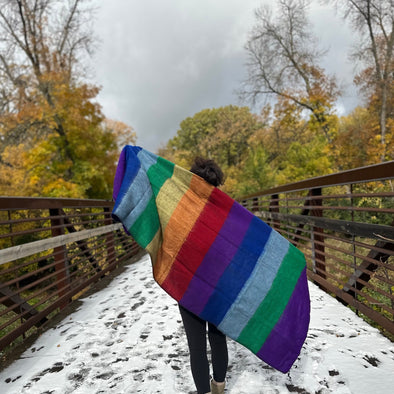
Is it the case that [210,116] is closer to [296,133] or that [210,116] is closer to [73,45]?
[296,133]

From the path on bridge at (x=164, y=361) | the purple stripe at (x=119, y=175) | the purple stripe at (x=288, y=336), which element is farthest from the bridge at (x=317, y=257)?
the purple stripe at (x=119, y=175)

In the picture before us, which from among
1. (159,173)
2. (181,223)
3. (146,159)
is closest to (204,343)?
(181,223)

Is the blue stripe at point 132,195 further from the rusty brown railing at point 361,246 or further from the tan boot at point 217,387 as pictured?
the rusty brown railing at point 361,246

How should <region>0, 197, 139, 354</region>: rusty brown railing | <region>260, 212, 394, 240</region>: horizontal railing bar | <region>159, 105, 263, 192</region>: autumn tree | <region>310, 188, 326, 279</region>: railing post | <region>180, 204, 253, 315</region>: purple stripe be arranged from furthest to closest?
<region>159, 105, 263, 192</region>: autumn tree
<region>310, 188, 326, 279</region>: railing post
<region>0, 197, 139, 354</region>: rusty brown railing
<region>260, 212, 394, 240</region>: horizontal railing bar
<region>180, 204, 253, 315</region>: purple stripe

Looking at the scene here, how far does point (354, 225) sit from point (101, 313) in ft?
9.82

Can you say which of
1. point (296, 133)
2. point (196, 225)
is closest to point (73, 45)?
point (296, 133)

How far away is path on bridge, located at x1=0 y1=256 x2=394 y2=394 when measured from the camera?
1.98m

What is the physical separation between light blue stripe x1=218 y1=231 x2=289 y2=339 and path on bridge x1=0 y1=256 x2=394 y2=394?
1.80ft

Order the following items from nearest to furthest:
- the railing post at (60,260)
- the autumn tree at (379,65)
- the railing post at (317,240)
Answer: the railing post at (60,260) → the railing post at (317,240) → the autumn tree at (379,65)

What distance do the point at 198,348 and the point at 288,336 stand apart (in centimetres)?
58

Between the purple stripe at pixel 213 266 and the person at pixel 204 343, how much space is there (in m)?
0.11

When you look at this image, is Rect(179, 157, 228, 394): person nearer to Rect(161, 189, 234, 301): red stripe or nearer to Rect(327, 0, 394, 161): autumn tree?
Rect(161, 189, 234, 301): red stripe

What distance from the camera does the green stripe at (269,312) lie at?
5.86ft

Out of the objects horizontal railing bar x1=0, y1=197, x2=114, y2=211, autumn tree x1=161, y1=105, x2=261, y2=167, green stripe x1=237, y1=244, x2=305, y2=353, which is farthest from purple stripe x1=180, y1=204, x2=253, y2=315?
autumn tree x1=161, y1=105, x2=261, y2=167
